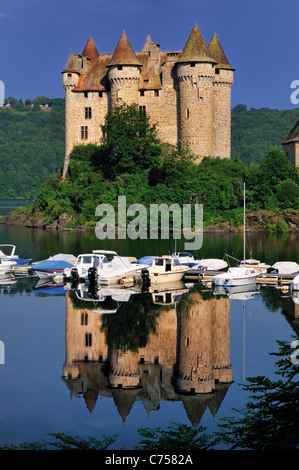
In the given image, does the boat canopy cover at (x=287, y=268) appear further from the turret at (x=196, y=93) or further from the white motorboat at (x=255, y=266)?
the turret at (x=196, y=93)

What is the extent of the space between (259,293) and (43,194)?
42738 millimetres

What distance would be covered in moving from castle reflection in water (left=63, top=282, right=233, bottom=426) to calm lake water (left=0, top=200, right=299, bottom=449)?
0.03 metres

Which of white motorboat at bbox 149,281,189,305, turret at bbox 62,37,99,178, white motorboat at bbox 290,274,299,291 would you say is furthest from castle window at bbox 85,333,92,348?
turret at bbox 62,37,99,178

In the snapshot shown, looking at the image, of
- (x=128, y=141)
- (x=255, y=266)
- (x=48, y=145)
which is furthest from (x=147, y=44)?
(x=48, y=145)

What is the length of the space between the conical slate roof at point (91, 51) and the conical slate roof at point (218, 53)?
34.4 feet

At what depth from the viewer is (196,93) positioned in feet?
200

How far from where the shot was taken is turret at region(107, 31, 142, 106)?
202 ft

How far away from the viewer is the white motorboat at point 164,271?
3429 cm

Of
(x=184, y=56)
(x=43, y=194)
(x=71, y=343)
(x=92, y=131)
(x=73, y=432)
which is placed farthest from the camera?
(x=43, y=194)

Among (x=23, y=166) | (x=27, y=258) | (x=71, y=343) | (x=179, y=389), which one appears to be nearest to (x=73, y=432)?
(x=179, y=389)

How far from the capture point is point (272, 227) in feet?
206

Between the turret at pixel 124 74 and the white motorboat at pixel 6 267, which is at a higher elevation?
the turret at pixel 124 74

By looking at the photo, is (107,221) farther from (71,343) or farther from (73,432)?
(73,432)

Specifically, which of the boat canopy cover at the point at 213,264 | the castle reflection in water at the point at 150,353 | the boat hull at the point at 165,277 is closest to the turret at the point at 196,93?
the boat canopy cover at the point at 213,264
